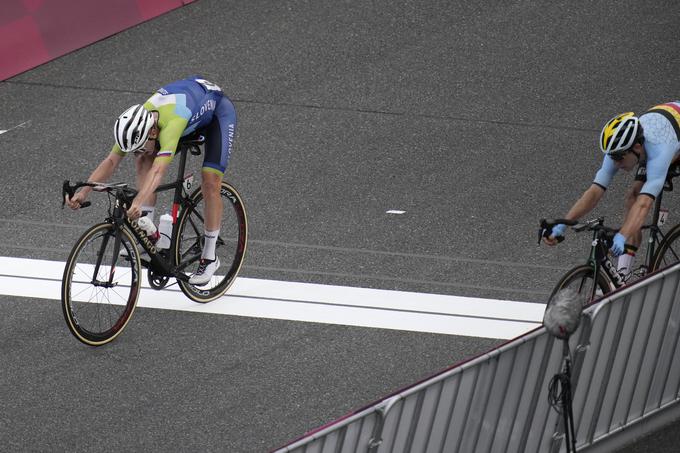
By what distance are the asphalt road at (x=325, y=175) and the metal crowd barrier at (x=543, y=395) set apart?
1.19ft

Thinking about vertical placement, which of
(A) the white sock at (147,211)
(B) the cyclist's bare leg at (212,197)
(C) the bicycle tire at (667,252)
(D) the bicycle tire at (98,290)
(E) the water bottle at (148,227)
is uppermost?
(C) the bicycle tire at (667,252)

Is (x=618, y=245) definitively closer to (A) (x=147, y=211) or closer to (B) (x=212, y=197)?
(B) (x=212, y=197)

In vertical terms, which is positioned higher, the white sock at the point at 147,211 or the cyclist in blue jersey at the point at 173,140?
the cyclist in blue jersey at the point at 173,140

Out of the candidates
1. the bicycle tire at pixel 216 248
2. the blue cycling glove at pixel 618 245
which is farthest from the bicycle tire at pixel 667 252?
the bicycle tire at pixel 216 248

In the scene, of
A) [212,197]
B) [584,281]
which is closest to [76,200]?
[212,197]

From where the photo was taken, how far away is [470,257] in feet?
32.4

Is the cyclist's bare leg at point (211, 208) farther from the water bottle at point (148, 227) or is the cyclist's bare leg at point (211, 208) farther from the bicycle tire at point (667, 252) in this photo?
the bicycle tire at point (667, 252)

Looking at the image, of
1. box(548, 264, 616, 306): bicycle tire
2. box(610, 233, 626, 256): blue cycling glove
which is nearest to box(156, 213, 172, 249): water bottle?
box(548, 264, 616, 306): bicycle tire

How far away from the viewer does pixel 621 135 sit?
8023 mm

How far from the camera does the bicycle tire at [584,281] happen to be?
26.1 ft

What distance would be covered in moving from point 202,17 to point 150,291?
597 cm

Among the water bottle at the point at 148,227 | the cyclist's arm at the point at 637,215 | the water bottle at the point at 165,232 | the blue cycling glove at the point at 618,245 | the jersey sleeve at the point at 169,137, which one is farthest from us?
the water bottle at the point at 165,232

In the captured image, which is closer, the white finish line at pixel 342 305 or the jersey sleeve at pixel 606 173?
the jersey sleeve at pixel 606 173

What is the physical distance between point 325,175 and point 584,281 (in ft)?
12.3
